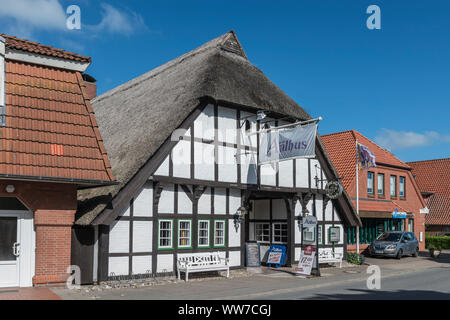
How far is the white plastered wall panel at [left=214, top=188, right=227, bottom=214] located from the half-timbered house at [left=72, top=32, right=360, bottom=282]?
4 cm

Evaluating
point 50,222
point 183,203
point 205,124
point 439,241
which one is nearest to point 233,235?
point 183,203

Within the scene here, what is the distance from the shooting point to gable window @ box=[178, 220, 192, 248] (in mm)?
16709

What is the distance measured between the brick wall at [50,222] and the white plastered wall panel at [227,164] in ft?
18.9

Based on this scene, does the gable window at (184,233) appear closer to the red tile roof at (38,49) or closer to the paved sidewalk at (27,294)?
the paved sidewalk at (27,294)

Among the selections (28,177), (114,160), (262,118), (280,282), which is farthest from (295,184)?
(28,177)

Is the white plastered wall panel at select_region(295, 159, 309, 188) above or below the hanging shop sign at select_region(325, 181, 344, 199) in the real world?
above

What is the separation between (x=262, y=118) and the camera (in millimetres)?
18562

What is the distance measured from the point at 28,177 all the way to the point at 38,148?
1.05 meters

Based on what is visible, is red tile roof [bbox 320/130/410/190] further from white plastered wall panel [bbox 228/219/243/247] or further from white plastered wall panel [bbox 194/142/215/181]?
white plastered wall panel [bbox 194/142/215/181]

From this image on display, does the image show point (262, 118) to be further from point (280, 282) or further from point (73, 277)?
point (73, 277)

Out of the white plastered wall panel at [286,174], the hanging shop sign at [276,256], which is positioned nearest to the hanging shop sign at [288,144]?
the white plastered wall panel at [286,174]

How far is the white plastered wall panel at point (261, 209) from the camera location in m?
21.8

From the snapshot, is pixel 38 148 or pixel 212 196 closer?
pixel 38 148

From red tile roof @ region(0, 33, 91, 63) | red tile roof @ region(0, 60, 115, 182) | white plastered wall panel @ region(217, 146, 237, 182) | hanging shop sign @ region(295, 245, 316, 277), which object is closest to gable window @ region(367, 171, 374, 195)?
hanging shop sign @ region(295, 245, 316, 277)
